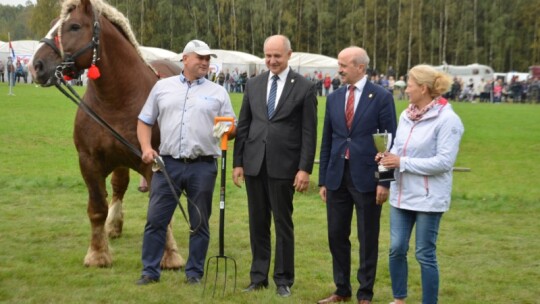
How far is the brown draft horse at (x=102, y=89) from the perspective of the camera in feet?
20.9

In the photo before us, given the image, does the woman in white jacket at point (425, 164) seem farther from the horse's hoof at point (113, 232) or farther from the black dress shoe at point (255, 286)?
the horse's hoof at point (113, 232)

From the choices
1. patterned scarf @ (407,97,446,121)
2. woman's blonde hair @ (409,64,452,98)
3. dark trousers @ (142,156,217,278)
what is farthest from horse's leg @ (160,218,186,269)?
woman's blonde hair @ (409,64,452,98)

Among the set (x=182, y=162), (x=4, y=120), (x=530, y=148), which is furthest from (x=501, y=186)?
(x=4, y=120)

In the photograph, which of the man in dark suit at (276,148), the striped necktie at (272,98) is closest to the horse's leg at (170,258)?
the man in dark suit at (276,148)

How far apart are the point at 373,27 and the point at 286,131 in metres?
71.9

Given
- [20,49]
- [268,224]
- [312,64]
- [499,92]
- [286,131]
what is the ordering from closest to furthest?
[286,131]
[268,224]
[499,92]
[20,49]
[312,64]

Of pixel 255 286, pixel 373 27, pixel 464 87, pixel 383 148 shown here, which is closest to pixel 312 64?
pixel 464 87

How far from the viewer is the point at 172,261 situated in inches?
271

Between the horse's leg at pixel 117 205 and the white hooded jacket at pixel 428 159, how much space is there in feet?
13.7

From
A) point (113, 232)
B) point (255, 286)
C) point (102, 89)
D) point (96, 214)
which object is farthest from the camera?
point (113, 232)

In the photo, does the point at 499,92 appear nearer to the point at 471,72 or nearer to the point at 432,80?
the point at 471,72

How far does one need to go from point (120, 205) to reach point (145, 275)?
244 cm

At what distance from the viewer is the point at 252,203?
6.16m

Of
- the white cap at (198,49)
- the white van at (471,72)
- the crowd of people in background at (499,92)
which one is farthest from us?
the white van at (471,72)
